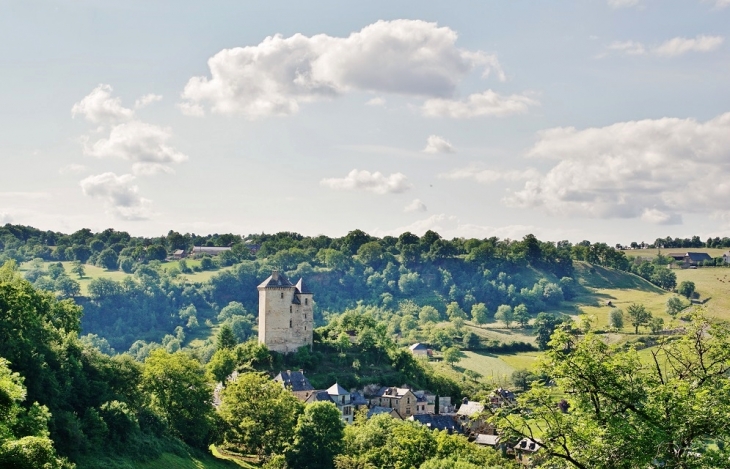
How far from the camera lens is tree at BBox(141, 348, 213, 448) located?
172 ft

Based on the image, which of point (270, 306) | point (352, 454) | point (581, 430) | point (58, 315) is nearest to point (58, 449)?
point (58, 315)

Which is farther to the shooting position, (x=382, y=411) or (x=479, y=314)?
(x=479, y=314)

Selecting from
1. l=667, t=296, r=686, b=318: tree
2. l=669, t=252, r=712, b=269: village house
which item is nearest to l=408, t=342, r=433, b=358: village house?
l=667, t=296, r=686, b=318: tree

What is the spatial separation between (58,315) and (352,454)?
21834mm

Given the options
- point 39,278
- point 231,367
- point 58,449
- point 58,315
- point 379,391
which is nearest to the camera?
point 58,449

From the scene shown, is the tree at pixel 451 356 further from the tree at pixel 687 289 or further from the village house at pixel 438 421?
the tree at pixel 687 289

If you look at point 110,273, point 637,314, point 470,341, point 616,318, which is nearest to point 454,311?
point 470,341

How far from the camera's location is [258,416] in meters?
54.8

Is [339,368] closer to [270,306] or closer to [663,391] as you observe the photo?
[270,306]

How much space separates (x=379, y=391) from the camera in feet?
255

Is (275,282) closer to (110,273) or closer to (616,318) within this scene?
(616,318)

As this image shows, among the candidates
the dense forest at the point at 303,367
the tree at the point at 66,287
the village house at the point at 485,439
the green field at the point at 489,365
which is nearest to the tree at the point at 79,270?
the dense forest at the point at 303,367

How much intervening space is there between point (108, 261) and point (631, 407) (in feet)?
584

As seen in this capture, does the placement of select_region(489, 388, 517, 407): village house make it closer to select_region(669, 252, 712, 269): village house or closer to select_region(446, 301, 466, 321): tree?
select_region(446, 301, 466, 321): tree
